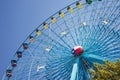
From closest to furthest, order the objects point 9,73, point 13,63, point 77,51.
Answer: point 77,51, point 9,73, point 13,63

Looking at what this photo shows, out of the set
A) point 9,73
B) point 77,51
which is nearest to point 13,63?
point 9,73

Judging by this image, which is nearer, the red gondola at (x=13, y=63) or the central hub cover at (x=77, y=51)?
the central hub cover at (x=77, y=51)

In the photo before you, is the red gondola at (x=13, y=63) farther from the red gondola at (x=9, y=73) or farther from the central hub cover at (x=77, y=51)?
the central hub cover at (x=77, y=51)

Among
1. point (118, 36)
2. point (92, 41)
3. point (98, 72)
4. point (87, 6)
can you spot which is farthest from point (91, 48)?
point (98, 72)

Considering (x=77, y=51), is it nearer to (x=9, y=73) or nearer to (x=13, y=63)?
(x=13, y=63)

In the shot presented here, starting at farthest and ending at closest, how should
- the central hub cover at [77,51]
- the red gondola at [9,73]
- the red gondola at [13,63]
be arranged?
the red gondola at [13,63] → the red gondola at [9,73] → the central hub cover at [77,51]

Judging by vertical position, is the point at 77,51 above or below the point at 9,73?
below

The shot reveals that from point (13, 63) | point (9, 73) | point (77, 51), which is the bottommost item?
point (77, 51)

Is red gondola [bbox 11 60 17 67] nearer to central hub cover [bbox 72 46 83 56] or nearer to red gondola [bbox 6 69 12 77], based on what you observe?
red gondola [bbox 6 69 12 77]

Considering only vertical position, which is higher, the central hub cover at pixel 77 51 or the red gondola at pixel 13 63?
the red gondola at pixel 13 63

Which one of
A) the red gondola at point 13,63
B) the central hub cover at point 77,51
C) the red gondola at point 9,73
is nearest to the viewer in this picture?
the central hub cover at point 77,51

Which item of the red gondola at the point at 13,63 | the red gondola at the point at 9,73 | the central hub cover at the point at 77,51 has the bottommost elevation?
the central hub cover at the point at 77,51

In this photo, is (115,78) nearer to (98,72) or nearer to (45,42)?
(98,72)

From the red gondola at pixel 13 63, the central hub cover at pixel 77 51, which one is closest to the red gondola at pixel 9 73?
the red gondola at pixel 13 63
